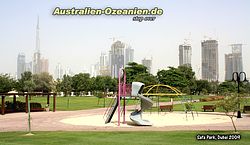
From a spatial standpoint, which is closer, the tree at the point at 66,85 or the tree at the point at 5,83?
the tree at the point at 5,83

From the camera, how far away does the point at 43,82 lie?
13300 centimetres

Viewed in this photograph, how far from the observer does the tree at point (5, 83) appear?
112 metres

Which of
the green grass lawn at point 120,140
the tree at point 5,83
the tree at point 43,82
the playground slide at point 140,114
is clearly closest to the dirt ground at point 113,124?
the playground slide at point 140,114

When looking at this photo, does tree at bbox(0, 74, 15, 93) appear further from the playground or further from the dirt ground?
the dirt ground

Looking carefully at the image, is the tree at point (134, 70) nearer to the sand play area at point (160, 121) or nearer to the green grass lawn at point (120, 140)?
the sand play area at point (160, 121)

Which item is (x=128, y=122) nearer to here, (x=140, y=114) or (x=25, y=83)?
(x=140, y=114)

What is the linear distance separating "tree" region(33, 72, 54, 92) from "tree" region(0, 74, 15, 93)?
1144cm

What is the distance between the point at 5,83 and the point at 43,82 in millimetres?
21206

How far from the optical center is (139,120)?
28000 millimetres

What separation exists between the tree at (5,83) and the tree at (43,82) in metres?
11.4

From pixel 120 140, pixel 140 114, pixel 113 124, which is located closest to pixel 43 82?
pixel 113 124

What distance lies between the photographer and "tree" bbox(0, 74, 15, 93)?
366ft

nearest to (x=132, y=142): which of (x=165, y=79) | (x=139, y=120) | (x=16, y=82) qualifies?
(x=139, y=120)

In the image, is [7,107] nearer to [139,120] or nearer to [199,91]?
[139,120]
